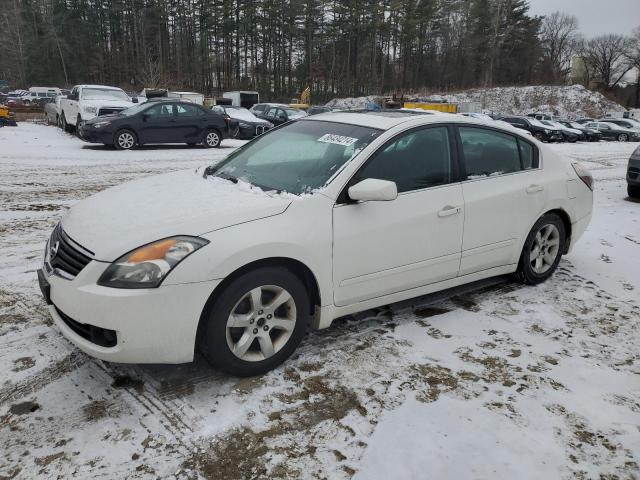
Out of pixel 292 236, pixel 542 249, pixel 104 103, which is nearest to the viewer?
pixel 292 236

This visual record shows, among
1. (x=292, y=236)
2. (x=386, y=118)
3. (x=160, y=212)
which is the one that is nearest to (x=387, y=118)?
(x=386, y=118)

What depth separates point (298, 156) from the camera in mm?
3789

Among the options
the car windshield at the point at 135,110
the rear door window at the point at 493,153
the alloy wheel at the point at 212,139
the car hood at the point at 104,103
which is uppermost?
the car hood at the point at 104,103

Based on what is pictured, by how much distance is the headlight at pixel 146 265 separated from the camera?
8.64 ft

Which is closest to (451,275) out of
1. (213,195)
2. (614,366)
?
(614,366)

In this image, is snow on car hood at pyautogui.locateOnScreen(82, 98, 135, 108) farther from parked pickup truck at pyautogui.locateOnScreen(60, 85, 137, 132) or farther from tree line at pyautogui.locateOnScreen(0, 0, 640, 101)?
tree line at pyautogui.locateOnScreen(0, 0, 640, 101)

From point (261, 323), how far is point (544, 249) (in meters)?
3.02

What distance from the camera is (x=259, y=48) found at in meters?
66.8

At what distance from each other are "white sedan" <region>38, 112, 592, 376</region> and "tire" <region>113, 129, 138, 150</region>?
10.7 meters

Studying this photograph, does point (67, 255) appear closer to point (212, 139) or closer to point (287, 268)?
point (287, 268)

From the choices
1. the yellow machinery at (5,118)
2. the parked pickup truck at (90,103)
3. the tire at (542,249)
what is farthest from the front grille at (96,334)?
the yellow machinery at (5,118)

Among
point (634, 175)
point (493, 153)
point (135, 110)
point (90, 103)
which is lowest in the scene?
point (634, 175)

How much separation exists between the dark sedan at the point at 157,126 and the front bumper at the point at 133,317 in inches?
471

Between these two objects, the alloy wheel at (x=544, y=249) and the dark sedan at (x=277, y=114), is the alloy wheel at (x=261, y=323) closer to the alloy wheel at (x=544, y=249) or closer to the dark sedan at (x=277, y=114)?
the alloy wheel at (x=544, y=249)
